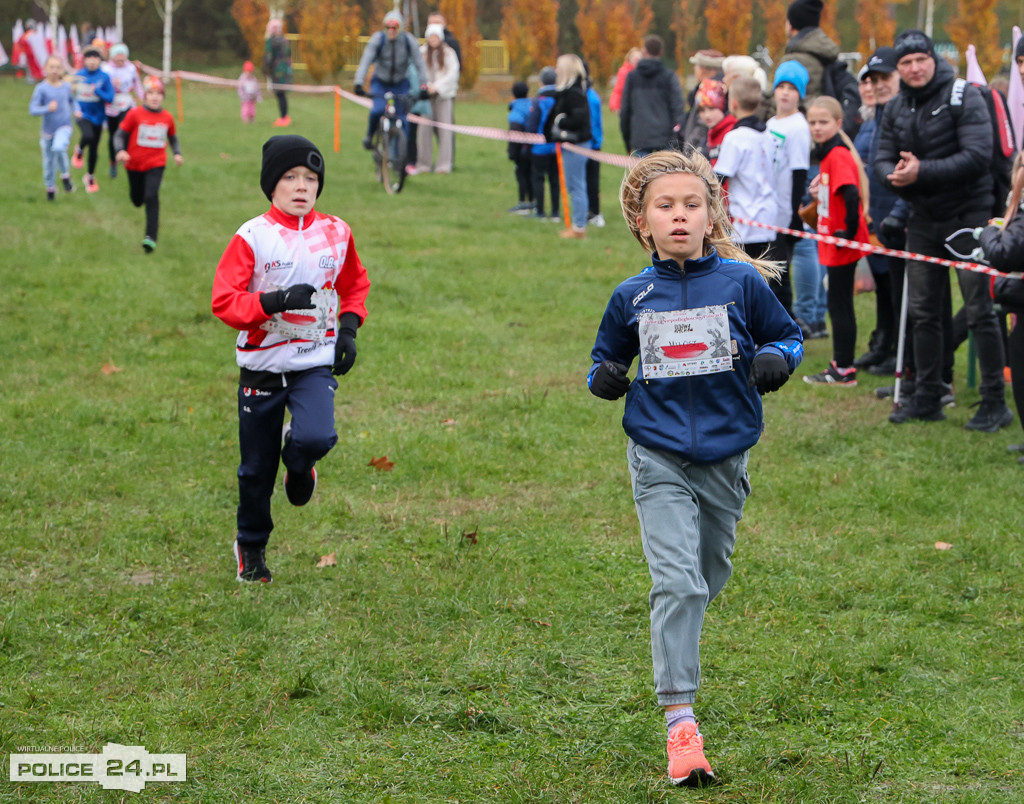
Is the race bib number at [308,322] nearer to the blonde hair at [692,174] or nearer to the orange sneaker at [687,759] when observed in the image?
the blonde hair at [692,174]

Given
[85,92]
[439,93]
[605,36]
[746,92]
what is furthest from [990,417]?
[605,36]

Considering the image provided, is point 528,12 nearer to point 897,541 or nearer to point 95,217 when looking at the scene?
point 95,217

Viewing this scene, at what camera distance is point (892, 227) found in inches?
348

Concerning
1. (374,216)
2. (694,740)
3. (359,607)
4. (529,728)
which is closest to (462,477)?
(359,607)

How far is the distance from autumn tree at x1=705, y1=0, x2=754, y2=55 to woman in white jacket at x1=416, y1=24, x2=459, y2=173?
1267 inches

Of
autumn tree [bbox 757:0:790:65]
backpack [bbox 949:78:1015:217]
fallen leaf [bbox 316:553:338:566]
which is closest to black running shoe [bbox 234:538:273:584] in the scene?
fallen leaf [bbox 316:553:338:566]

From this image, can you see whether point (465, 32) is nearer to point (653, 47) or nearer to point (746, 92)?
point (653, 47)

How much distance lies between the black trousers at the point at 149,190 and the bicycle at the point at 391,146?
17.9 feet

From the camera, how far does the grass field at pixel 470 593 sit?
4.21 metres

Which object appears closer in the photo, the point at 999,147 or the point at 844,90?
the point at 999,147

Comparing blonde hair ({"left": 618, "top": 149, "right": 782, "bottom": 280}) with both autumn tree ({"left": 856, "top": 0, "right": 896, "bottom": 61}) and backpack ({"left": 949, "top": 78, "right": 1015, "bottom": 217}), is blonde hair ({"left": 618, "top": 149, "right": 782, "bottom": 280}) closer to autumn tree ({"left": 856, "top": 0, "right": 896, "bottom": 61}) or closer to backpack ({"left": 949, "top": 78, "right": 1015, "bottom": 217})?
backpack ({"left": 949, "top": 78, "right": 1015, "bottom": 217})

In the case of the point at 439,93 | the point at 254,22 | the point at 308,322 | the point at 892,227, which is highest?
the point at 254,22

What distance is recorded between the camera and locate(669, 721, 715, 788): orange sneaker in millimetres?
3902

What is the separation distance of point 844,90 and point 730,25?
4380 cm
